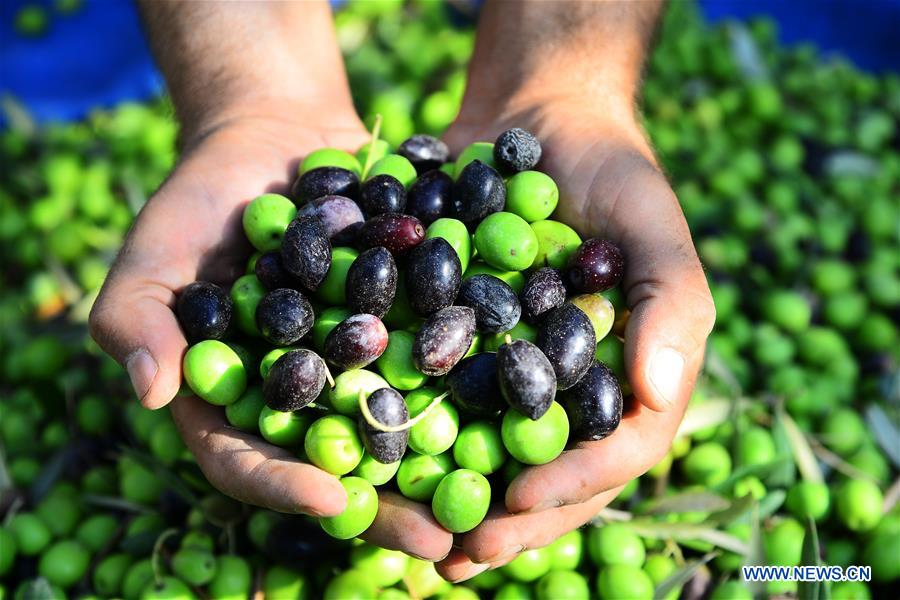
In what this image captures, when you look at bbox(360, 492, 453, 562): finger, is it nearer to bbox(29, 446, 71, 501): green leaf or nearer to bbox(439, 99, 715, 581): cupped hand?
bbox(439, 99, 715, 581): cupped hand

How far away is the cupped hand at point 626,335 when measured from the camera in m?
2.05

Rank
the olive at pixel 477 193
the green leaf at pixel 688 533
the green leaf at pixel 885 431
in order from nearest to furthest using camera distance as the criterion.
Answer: the olive at pixel 477 193 < the green leaf at pixel 688 533 < the green leaf at pixel 885 431

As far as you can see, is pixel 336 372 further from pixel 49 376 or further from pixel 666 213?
pixel 49 376

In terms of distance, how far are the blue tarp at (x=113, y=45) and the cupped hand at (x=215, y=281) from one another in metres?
3.14

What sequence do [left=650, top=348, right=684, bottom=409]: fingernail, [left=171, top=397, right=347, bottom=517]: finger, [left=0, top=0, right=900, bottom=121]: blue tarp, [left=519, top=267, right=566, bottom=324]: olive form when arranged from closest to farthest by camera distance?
[left=171, top=397, right=347, bottom=517]: finger → [left=650, top=348, right=684, bottom=409]: fingernail → [left=519, top=267, right=566, bottom=324]: olive → [left=0, top=0, right=900, bottom=121]: blue tarp

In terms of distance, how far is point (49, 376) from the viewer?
12.1 ft

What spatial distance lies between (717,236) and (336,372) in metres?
2.81

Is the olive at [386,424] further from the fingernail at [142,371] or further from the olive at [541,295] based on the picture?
the fingernail at [142,371]

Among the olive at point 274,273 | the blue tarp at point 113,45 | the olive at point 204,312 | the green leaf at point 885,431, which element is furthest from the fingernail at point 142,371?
the blue tarp at point 113,45

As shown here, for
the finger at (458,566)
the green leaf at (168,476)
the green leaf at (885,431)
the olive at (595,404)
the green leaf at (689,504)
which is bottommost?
the green leaf at (885,431)

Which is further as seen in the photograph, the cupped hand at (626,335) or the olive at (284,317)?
the olive at (284,317)

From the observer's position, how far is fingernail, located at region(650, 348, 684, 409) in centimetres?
208

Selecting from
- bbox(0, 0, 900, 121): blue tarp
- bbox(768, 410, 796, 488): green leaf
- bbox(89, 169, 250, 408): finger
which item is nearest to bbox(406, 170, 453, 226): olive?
bbox(89, 169, 250, 408): finger

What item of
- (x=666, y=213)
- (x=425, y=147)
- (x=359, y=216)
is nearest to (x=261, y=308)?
(x=359, y=216)
